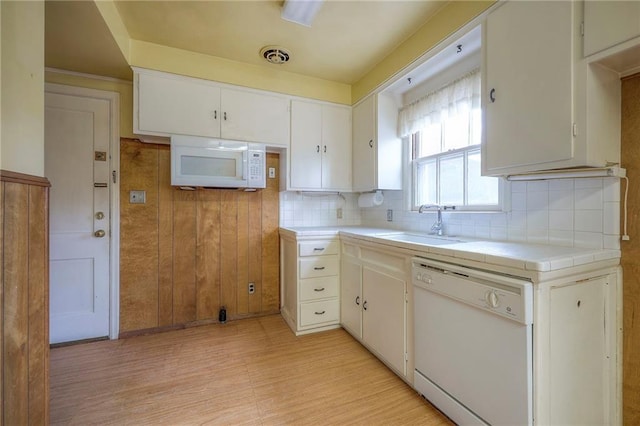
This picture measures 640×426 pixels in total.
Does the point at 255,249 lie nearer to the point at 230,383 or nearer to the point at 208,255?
the point at 208,255

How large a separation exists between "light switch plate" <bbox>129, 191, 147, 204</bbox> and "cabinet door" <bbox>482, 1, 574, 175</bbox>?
2.75 meters

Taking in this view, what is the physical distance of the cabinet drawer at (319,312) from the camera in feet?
8.04

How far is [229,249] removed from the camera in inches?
108

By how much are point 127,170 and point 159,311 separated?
134 cm

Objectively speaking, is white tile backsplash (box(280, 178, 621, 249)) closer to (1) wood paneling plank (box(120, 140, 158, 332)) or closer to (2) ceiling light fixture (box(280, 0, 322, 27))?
(2) ceiling light fixture (box(280, 0, 322, 27))

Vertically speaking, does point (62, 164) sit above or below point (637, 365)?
above

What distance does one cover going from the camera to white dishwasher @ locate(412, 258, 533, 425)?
1.09m

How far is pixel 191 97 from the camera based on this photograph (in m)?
2.34

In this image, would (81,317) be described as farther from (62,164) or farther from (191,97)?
(191,97)

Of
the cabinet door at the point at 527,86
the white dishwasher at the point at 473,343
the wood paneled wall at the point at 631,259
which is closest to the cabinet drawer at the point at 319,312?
the white dishwasher at the point at 473,343

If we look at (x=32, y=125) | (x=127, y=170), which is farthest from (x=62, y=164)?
(x=32, y=125)

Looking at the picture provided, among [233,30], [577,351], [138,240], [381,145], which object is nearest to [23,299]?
[138,240]

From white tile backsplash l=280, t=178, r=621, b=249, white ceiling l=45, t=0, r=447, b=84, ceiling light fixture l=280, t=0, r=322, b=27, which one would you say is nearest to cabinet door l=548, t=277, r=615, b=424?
white tile backsplash l=280, t=178, r=621, b=249

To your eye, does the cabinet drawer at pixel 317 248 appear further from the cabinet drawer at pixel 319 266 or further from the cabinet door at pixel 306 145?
the cabinet door at pixel 306 145
